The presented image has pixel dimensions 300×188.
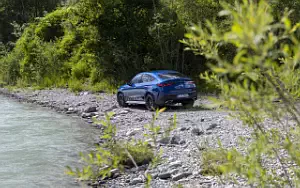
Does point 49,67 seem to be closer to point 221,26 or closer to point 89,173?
point 221,26

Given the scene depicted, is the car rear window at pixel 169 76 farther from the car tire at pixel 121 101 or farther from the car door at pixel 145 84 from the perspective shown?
the car tire at pixel 121 101

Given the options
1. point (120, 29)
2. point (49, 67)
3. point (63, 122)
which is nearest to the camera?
point (63, 122)

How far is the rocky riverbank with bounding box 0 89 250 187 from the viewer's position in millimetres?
7457

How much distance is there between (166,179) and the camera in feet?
24.6

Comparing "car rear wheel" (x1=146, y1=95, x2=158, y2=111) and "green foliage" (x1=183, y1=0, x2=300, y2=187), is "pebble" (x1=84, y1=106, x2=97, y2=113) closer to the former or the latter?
"car rear wheel" (x1=146, y1=95, x2=158, y2=111)

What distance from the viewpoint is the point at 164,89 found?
1414 cm

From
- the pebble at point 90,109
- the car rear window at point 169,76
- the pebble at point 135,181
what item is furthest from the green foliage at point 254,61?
the pebble at point 90,109

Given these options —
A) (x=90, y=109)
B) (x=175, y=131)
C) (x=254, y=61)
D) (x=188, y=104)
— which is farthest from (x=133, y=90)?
(x=254, y=61)

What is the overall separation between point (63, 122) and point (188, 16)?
8.99 metres

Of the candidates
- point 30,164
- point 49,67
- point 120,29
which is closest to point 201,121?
point 30,164

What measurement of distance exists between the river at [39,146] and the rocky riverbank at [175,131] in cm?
102

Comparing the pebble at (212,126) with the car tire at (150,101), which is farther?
the car tire at (150,101)

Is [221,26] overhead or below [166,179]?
overhead

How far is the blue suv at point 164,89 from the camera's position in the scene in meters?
14.2
